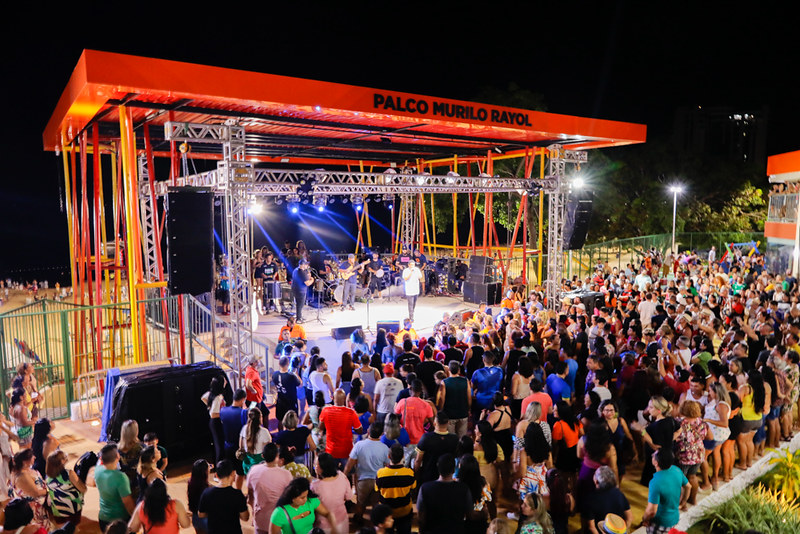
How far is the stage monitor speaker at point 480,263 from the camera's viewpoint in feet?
55.7

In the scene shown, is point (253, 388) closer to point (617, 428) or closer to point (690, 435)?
point (617, 428)

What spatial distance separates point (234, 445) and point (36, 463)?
1.74 metres

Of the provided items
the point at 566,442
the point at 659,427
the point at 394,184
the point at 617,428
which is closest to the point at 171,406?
the point at 566,442

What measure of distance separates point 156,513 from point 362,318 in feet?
38.5

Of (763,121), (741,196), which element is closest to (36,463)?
(741,196)

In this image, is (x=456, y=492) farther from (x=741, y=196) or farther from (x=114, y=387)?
(x=741, y=196)

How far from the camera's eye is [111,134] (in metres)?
11.5

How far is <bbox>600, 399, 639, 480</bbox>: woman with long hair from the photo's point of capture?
539 centimetres

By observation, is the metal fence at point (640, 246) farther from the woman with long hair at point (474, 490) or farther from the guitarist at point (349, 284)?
the woman with long hair at point (474, 490)

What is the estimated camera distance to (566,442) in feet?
17.9

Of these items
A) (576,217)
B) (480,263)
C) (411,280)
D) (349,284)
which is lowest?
(349,284)

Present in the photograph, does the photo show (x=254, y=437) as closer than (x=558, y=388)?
Yes

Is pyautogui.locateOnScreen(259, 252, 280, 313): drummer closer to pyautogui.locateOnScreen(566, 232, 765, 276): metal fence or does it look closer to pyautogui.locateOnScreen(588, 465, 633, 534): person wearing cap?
pyautogui.locateOnScreen(566, 232, 765, 276): metal fence

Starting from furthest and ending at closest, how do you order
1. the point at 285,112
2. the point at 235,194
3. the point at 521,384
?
the point at 285,112
the point at 235,194
the point at 521,384
